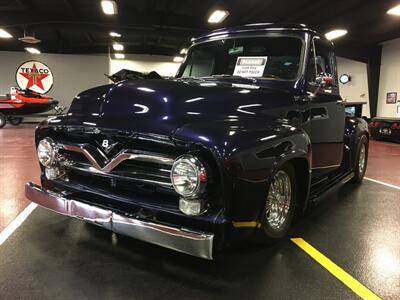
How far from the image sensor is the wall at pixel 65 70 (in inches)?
824

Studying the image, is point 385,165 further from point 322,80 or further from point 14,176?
point 14,176

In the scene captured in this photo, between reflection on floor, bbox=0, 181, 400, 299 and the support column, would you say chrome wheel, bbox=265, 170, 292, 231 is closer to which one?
reflection on floor, bbox=0, 181, 400, 299

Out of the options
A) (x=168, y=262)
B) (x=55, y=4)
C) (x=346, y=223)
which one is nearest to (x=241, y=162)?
(x=168, y=262)

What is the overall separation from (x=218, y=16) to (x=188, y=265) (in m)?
11.1

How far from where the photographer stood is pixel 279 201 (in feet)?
9.43

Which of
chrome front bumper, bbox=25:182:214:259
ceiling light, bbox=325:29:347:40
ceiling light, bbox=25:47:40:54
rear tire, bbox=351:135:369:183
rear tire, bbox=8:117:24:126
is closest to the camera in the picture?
chrome front bumper, bbox=25:182:214:259

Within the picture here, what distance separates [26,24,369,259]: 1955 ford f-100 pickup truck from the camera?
7.10ft

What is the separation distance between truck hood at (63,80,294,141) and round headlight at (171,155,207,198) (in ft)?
0.72

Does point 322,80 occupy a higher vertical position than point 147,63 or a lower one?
lower

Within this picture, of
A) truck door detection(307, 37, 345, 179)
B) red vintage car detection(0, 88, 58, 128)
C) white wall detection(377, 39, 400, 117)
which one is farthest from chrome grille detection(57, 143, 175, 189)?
white wall detection(377, 39, 400, 117)

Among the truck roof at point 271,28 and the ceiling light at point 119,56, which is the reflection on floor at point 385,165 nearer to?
the truck roof at point 271,28

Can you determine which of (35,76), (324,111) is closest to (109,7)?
(324,111)

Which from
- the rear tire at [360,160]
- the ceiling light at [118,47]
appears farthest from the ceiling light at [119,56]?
the rear tire at [360,160]

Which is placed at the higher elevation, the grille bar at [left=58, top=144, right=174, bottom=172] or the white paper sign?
the white paper sign
